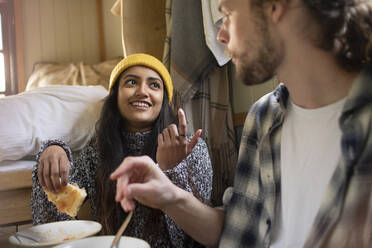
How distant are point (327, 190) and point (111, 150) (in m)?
0.90

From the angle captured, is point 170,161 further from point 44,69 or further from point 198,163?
point 44,69

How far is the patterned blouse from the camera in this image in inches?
44.6

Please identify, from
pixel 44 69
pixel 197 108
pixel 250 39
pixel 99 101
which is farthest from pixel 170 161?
pixel 44 69

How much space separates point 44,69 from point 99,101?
188 centimetres

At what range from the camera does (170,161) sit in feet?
3.28

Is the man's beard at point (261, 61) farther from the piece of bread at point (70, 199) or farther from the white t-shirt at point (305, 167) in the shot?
the piece of bread at point (70, 199)

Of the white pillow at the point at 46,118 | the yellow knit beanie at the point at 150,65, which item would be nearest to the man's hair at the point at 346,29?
the yellow knit beanie at the point at 150,65

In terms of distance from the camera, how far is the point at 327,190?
1.96ft

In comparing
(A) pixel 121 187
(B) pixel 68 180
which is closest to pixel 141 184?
(A) pixel 121 187

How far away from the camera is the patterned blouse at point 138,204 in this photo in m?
1.13

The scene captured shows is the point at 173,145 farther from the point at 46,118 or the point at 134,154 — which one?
the point at 46,118

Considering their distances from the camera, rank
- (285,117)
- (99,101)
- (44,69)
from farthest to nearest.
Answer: (44,69)
(99,101)
(285,117)

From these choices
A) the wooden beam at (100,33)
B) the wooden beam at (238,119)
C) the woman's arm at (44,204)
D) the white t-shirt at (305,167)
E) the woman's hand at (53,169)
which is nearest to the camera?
the white t-shirt at (305,167)

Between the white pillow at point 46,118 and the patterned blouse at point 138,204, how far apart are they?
0.20 m
